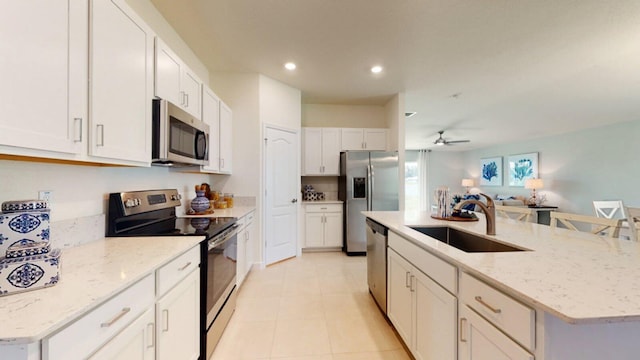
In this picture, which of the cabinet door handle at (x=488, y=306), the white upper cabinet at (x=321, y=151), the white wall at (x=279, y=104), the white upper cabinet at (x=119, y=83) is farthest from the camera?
the white upper cabinet at (x=321, y=151)

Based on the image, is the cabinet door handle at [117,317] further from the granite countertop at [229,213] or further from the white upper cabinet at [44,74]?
the granite countertop at [229,213]

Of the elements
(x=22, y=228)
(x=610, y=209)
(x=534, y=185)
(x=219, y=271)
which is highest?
(x=534, y=185)

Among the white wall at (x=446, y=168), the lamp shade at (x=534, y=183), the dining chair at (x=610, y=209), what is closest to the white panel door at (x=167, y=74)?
the dining chair at (x=610, y=209)

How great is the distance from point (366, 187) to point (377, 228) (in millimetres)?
1867

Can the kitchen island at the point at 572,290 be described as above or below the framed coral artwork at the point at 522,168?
below

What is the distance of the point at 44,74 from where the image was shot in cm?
94

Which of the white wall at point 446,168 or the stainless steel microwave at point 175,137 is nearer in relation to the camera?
the stainless steel microwave at point 175,137

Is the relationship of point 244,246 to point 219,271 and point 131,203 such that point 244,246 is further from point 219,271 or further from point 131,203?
point 131,203

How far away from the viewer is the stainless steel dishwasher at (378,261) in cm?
222

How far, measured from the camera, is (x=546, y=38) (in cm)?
252

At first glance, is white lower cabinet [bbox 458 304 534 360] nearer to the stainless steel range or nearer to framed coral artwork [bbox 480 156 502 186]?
the stainless steel range

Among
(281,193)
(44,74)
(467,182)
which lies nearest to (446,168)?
(467,182)

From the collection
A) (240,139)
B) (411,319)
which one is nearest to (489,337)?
(411,319)

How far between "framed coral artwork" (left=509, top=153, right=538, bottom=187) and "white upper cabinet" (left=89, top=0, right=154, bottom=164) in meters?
8.53
